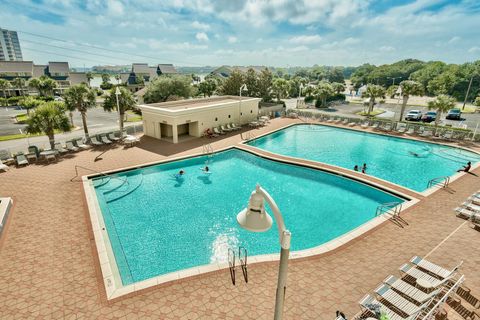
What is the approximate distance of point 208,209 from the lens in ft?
47.2

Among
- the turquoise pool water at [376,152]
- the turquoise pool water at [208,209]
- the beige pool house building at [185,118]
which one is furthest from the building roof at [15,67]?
the turquoise pool water at [376,152]

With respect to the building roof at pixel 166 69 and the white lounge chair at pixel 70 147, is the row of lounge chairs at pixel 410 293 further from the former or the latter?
the building roof at pixel 166 69

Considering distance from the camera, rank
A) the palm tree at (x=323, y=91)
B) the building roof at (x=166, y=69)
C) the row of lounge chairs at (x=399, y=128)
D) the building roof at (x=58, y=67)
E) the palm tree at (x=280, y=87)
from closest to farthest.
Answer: the row of lounge chairs at (x=399, y=128)
the palm tree at (x=323, y=91)
the palm tree at (x=280, y=87)
the building roof at (x=58, y=67)
the building roof at (x=166, y=69)

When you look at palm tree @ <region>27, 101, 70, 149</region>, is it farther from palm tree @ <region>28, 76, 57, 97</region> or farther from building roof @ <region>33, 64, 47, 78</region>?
building roof @ <region>33, 64, 47, 78</region>

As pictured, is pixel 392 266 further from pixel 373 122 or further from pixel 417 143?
pixel 373 122

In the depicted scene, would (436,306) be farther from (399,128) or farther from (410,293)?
(399,128)

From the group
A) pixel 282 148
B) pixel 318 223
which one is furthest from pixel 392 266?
pixel 282 148

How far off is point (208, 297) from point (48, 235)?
7896 millimetres

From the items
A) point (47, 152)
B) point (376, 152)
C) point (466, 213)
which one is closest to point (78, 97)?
point (47, 152)

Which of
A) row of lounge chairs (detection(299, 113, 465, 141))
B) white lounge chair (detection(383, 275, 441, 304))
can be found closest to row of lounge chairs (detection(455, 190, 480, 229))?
white lounge chair (detection(383, 275, 441, 304))

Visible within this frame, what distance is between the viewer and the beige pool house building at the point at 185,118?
24.2m

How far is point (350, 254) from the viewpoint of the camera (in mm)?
9820

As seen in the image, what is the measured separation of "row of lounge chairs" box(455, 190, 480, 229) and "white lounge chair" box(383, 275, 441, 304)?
700 centimetres

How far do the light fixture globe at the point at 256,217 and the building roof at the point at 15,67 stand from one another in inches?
3681
